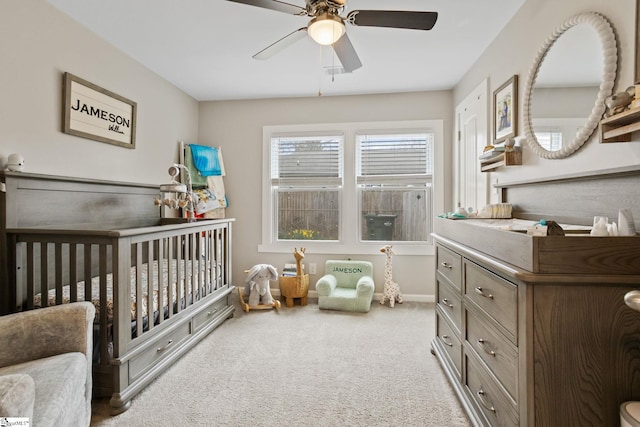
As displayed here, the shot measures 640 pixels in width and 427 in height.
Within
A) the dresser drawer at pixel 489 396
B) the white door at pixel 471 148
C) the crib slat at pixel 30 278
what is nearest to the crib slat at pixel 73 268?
the crib slat at pixel 30 278

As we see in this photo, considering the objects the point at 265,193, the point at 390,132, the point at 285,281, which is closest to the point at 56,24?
the point at 265,193

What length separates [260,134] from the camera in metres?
3.73

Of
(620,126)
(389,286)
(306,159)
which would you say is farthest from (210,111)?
(620,126)

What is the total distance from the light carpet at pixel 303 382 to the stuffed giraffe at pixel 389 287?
1.70ft

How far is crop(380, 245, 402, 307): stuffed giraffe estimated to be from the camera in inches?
131

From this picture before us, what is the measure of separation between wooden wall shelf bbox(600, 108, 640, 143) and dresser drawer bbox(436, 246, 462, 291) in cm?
81

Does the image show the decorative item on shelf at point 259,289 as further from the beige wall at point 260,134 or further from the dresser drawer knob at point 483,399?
the dresser drawer knob at point 483,399

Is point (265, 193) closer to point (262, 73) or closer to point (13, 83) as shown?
point (262, 73)

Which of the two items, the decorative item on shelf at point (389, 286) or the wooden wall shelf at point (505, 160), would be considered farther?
the decorative item on shelf at point (389, 286)

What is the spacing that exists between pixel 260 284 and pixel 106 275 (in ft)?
5.63

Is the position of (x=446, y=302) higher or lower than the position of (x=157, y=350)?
higher

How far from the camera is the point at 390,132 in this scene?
138 inches

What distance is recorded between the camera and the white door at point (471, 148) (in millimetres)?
2604

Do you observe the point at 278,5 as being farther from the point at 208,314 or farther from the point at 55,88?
the point at 208,314
